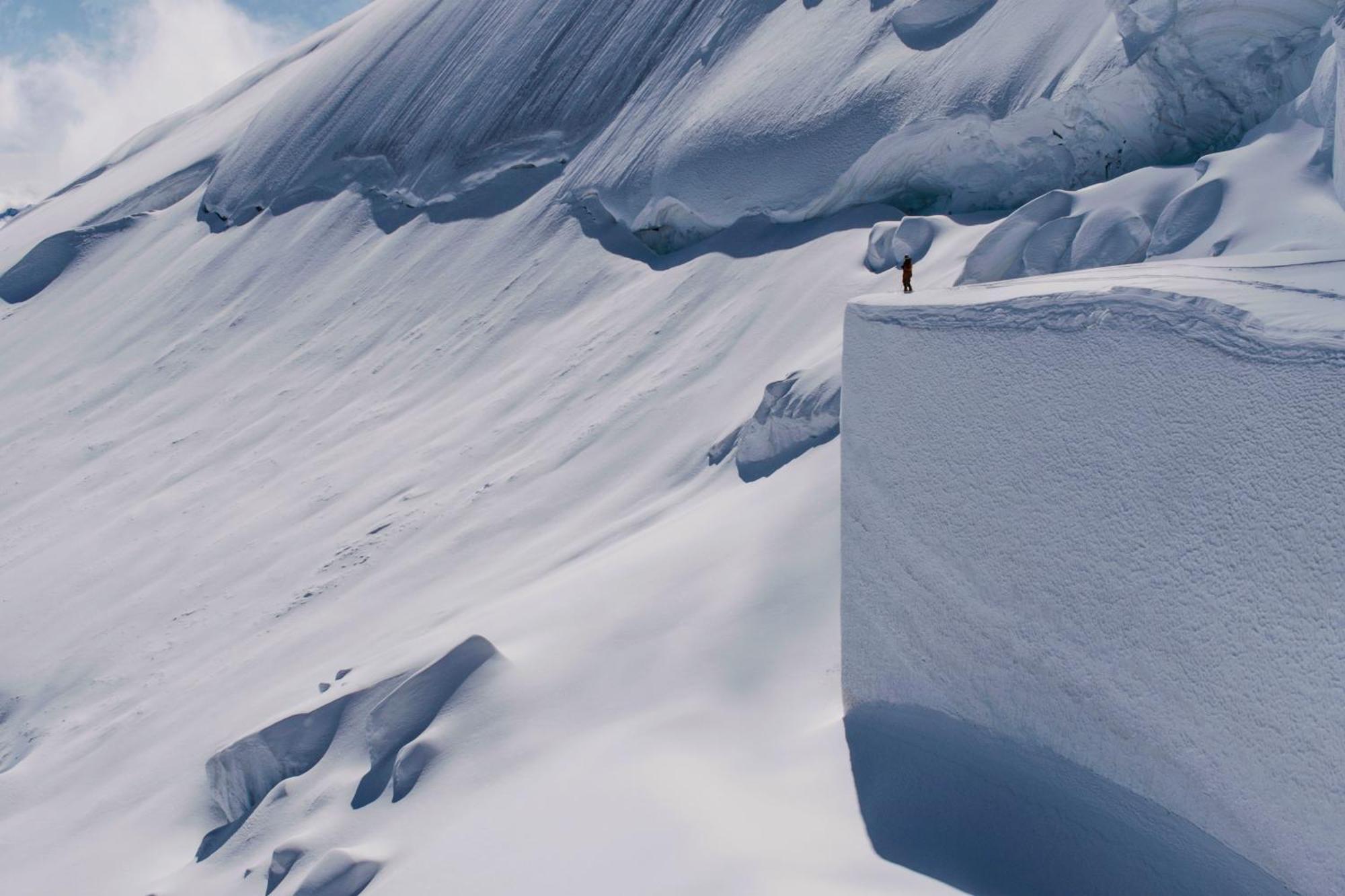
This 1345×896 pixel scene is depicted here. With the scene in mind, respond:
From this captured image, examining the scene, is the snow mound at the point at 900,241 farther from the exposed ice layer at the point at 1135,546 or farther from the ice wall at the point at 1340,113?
the exposed ice layer at the point at 1135,546

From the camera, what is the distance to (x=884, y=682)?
13.6 feet

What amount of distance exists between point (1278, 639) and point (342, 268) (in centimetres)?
1478

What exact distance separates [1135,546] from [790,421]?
4748 millimetres

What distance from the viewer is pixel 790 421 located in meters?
7.64

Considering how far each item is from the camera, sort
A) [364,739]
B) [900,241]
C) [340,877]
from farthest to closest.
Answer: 1. [900,241]
2. [364,739]
3. [340,877]

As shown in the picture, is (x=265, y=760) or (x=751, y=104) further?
(x=751, y=104)

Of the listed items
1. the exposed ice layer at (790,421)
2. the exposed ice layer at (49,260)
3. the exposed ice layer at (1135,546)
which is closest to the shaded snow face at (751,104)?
the exposed ice layer at (49,260)

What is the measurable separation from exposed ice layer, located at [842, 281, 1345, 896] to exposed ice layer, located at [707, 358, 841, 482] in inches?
127

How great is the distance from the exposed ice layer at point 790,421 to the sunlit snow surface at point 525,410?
5 centimetres

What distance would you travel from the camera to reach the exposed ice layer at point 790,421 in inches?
291

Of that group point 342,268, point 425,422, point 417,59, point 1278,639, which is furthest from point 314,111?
point 1278,639

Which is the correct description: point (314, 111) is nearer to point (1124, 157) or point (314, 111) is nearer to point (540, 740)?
point (1124, 157)

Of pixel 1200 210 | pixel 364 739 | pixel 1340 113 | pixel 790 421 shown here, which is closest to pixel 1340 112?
pixel 1340 113

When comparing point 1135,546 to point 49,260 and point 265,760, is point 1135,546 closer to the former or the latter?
point 265,760
